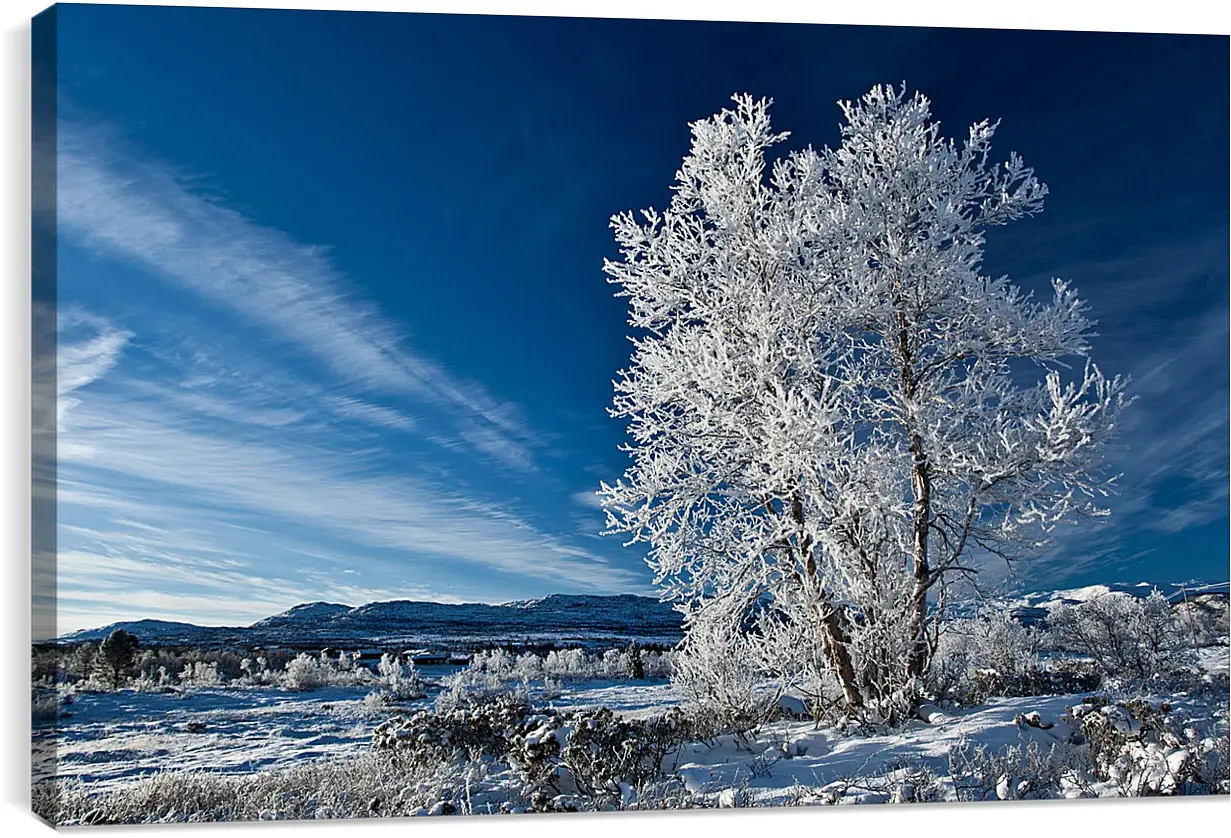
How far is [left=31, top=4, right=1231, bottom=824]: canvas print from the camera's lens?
6.01m

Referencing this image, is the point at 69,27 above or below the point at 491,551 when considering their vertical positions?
above

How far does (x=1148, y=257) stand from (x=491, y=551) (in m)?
4.32

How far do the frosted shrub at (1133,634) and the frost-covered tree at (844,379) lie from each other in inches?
26.0

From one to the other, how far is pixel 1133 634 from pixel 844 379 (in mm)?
2361

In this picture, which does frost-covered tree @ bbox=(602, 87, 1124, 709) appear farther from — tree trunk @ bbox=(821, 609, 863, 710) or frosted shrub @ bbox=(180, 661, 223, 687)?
frosted shrub @ bbox=(180, 661, 223, 687)

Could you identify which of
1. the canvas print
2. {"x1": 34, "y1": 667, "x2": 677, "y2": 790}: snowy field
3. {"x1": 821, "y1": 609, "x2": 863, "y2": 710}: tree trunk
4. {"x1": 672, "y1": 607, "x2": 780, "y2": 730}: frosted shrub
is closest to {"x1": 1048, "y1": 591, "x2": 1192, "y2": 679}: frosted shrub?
the canvas print

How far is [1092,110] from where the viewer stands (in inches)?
280

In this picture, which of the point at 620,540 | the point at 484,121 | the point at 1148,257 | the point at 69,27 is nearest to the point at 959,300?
the point at 1148,257

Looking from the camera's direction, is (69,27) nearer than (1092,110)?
Yes

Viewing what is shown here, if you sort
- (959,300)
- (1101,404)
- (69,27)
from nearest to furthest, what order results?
(69,27), (1101,404), (959,300)

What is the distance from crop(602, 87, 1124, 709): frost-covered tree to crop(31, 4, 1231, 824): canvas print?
0.03 m

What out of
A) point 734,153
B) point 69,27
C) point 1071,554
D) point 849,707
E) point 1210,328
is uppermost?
point 69,27

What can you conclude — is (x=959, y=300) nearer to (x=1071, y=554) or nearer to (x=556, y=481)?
(x=1071, y=554)

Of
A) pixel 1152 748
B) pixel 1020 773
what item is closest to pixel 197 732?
pixel 1020 773
